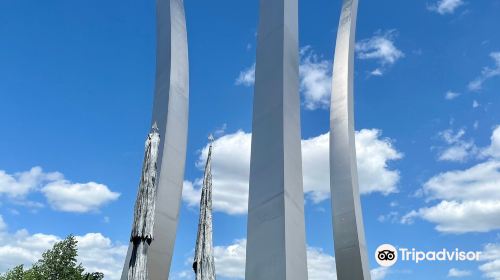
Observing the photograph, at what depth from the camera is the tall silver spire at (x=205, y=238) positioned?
9.43 metres

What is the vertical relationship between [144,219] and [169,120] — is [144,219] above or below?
below

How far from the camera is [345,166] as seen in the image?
800 inches

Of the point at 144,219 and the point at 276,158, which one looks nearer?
the point at 144,219

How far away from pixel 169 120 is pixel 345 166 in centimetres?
755

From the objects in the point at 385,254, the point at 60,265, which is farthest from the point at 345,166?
the point at 60,265

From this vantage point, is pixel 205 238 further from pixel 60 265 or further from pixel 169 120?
pixel 60 265

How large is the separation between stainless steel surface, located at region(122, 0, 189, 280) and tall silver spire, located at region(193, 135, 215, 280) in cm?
551

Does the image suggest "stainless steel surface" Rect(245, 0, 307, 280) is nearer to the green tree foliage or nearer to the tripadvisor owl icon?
the tripadvisor owl icon

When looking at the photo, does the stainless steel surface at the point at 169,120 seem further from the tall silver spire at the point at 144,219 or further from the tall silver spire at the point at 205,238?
the tall silver spire at the point at 144,219

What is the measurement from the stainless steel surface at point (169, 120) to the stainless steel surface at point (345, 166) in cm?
665

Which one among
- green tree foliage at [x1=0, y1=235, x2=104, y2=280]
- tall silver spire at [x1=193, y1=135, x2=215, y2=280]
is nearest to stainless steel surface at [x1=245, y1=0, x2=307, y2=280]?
tall silver spire at [x1=193, y1=135, x2=215, y2=280]

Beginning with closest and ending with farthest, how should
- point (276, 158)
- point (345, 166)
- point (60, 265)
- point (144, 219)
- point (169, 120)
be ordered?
1. point (144, 219)
2. point (276, 158)
3. point (169, 120)
4. point (345, 166)
5. point (60, 265)

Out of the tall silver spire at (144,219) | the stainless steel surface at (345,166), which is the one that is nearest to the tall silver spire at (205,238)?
the tall silver spire at (144,219)

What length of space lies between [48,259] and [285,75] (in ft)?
103
